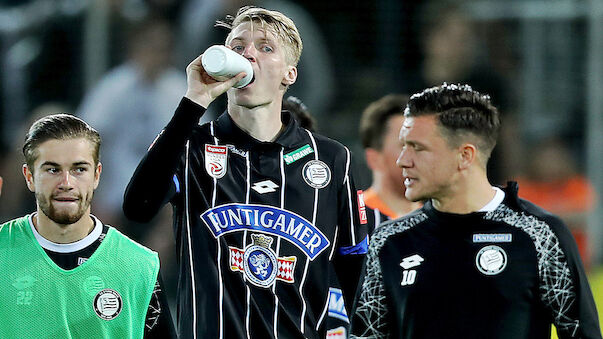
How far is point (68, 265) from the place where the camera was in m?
4.39

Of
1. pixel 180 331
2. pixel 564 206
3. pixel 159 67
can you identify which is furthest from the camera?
pixel 564 206

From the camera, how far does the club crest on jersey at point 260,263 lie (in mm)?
4449

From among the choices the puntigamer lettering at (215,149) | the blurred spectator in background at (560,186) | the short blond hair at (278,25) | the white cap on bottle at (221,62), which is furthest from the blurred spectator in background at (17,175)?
the white cap on bottle at (221,62)

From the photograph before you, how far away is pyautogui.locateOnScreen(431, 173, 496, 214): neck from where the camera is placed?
435 cm

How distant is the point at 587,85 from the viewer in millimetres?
11352

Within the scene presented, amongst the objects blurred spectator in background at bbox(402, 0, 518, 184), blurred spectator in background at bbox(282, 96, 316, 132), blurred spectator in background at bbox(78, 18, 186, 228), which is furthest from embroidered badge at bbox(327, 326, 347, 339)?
blurred spectator in background at bbox(402, 0, 518, 184)

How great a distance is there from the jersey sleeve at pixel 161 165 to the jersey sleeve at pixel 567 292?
1.33 m

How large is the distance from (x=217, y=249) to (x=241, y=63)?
0.69 meters

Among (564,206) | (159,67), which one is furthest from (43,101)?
(564,206)

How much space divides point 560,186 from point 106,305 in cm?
762

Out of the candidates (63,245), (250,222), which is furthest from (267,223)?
(63,245)

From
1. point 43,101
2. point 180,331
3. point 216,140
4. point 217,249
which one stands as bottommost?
point 180,331

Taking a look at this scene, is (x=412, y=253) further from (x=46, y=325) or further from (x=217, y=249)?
(x=46, y=325)

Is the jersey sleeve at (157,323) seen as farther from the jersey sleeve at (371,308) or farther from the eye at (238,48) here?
the eye at (238,48)
